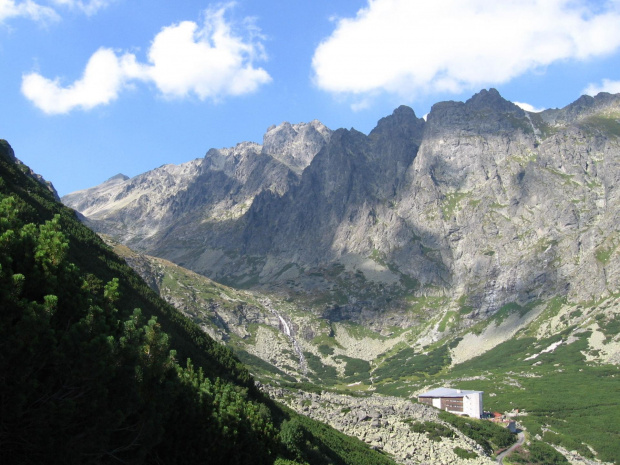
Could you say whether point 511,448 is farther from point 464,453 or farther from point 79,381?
point 79,381

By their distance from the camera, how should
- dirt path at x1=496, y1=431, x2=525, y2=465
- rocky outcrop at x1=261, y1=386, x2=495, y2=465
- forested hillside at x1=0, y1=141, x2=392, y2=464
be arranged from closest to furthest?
1. forested hillside at x1=0, y1=141, x2=392, y2=464
2. rocky outcrop at x1=261, y1=386, x2=495, y2=465
3. dirt path at x1=496, y1=431, x2=525, y2=465

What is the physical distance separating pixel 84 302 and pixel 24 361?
4709mm

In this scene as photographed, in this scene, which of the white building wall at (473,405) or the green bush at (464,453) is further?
the white building wall at (473,405)

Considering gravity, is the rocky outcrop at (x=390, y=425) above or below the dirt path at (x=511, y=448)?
above

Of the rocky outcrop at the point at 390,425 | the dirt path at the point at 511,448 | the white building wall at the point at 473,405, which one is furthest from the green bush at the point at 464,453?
the white building wall at the point at 473,405

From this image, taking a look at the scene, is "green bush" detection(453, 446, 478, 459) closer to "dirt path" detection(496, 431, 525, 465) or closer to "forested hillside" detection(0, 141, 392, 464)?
"dirt path" detection(496, 431, 525, 465)

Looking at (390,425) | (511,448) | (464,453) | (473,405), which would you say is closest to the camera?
(464,453)

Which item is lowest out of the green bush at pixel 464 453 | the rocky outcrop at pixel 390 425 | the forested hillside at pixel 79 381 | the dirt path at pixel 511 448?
the dirt path at pixel 511 448

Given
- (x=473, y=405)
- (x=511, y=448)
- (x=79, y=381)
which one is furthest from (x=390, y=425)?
(x=79, y=381)

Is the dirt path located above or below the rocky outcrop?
below

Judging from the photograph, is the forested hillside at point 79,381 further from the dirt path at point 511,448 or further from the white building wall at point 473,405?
the white building wall at point 473,405

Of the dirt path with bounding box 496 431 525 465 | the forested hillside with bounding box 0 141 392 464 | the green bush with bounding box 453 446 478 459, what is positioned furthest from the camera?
the dirt path with bounding box 496 431 525 465

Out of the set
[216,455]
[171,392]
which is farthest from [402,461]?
[171,392]

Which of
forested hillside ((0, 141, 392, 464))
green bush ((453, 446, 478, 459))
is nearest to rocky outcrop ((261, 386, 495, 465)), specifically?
green bush ((453, 446, 478, 459))
